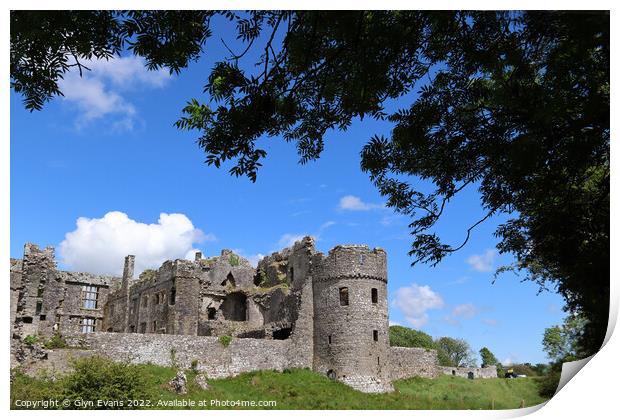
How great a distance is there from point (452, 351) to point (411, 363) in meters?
43.6

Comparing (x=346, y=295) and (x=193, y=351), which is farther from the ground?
(x=346, y=295)

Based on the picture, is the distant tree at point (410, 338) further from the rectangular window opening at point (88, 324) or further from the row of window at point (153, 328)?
the row of window at point (153, 328)

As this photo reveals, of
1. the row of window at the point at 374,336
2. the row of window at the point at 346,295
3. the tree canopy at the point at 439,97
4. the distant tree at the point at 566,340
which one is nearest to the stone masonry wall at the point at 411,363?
the row of window at the point at 374,336

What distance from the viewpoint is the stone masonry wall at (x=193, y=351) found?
21.2m

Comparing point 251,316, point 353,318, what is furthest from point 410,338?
point 353,318

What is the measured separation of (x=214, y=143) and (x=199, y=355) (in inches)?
745

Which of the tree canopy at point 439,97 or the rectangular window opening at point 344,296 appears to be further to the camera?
the rectangular window opening at point 344,296

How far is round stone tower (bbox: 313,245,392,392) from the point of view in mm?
28703

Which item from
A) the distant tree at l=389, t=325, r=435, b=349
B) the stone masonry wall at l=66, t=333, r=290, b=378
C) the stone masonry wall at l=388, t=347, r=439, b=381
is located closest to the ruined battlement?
the stone masonry wall at l=66, t=333, r=290, b=378

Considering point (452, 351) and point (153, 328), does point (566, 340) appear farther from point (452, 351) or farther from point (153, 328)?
point (452, 351)

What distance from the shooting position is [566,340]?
42.3 ft

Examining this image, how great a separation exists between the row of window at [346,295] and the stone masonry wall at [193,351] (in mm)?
3628
